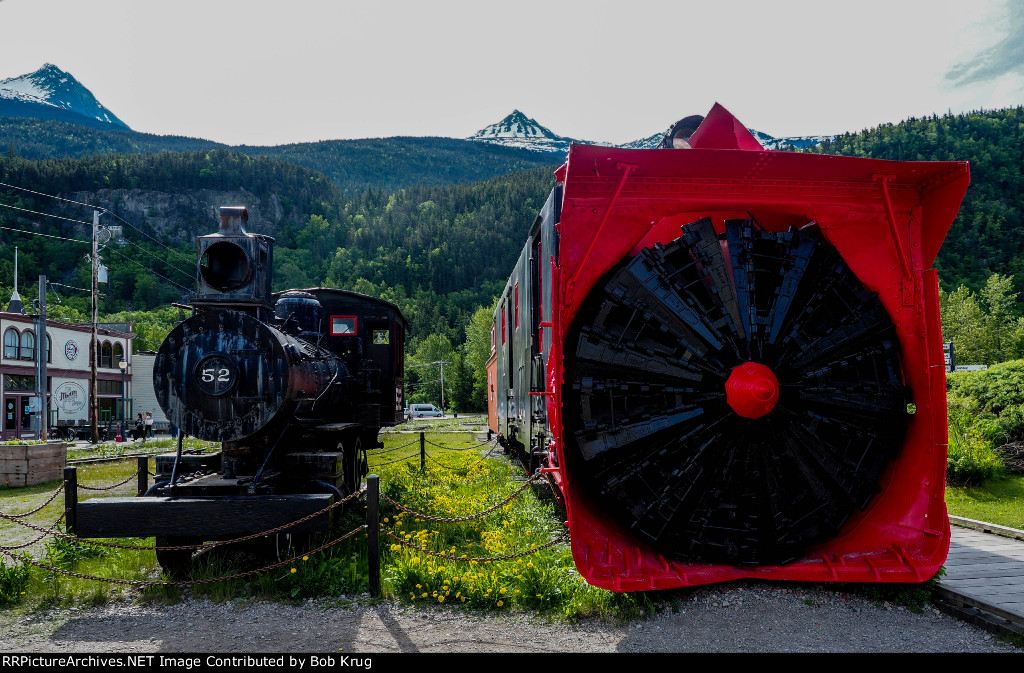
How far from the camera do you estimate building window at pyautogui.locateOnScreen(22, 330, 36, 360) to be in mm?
31609

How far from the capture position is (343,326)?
10125mm

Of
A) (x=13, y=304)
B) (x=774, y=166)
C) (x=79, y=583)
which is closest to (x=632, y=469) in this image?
(x=774, y=166)

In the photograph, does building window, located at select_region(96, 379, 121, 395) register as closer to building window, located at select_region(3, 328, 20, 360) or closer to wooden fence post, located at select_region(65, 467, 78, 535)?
building window, located at select_region(3, 328, 20, 360)

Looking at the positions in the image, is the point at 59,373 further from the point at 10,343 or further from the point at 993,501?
the point at 993,501

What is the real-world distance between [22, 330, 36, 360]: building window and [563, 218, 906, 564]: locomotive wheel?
120ft

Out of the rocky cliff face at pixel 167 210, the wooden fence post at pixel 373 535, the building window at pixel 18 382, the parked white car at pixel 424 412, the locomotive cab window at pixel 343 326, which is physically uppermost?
the rocky cliff face at pixel 167 210

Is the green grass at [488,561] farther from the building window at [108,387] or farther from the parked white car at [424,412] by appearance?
the parked white car at [424,412]

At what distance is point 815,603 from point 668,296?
252 cm

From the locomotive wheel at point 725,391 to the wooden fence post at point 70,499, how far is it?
4305 mm

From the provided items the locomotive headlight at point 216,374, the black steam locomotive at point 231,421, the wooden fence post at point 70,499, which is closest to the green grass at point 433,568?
the black steam locomotive at point 231,421

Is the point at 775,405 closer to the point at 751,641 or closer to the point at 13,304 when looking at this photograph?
the point at 751,641

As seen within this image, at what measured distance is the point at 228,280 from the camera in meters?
6.19

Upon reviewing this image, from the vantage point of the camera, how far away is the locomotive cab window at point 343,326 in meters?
10.1

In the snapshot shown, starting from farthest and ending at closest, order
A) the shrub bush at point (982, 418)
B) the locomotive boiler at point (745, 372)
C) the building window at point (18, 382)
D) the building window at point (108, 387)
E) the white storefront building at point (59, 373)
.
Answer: the building window at point (108, 387)
the white storefront building at point (59, 373)
the building window at point (18, 382)
the shrub bush at point (982, 418)
the locomotive boiler at point (745, 372)
